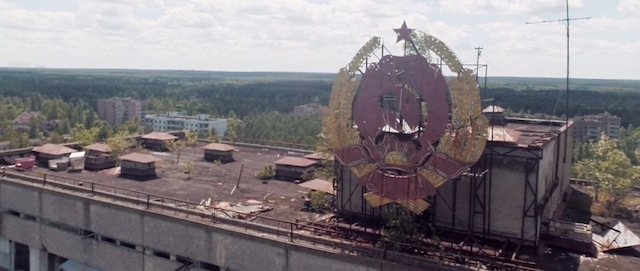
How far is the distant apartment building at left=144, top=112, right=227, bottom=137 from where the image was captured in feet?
550

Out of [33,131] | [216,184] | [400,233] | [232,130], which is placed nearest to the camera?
[400,233]

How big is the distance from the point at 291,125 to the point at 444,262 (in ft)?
385

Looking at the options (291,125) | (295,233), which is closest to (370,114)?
(295,233)

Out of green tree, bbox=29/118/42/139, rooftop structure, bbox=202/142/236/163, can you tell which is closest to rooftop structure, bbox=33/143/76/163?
rooftop structure, bbox=202/142/236/163

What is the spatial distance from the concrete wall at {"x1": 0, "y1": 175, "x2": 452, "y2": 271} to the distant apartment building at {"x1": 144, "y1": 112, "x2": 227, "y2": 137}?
117 m

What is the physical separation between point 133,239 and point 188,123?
139 metres

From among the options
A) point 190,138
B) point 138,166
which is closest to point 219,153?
point 190,138

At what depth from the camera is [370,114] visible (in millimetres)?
29844

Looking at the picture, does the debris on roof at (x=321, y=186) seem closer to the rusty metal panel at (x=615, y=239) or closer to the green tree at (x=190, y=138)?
the rusty metal panel at (x=615, y=239)

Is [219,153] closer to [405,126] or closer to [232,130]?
[405,126]

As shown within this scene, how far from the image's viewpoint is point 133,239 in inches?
1380

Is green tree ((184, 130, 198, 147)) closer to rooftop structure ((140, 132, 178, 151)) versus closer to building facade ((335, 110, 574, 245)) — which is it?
rooftop structure ((140, 132, 178, 151))

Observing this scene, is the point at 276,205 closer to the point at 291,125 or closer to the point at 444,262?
the point at 444,262

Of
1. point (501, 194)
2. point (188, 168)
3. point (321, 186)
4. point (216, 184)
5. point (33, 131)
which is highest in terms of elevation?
point (501, 194)
